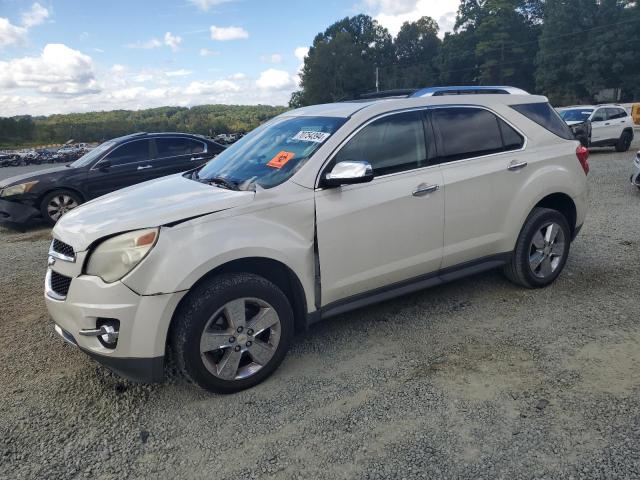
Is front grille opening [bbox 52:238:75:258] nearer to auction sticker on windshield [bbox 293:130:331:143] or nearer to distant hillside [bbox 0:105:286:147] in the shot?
auction sticker on windshield [bbox 293:130:331:143]

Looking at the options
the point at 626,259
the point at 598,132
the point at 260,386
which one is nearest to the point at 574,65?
the point at 598,132

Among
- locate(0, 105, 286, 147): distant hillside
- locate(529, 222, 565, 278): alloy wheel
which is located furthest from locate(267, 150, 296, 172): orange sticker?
locate(0, 105, 286, 147): distant hillside

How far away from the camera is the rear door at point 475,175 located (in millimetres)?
3838

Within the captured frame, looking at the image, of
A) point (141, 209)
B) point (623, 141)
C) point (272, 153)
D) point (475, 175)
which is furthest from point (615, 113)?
point (141, 209)

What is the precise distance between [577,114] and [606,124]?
922 millimetres

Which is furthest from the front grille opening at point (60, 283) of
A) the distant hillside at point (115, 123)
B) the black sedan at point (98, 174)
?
the distant hillside at point (115, 123)

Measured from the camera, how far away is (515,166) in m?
4.13

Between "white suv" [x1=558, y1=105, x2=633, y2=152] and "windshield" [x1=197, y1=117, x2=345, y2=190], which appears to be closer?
"windshield" [x1=197, y1=117, x2=345, y2=190]

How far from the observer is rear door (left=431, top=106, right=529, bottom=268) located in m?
3.84

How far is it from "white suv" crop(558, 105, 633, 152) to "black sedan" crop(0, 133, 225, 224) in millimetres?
12356

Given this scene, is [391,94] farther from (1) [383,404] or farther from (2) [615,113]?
(2) [615,113]

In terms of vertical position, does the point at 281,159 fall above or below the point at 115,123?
above

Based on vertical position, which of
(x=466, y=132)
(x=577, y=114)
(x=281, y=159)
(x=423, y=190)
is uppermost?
(x=466, y=132)

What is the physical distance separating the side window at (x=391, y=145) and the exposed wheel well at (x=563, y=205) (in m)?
1.46
